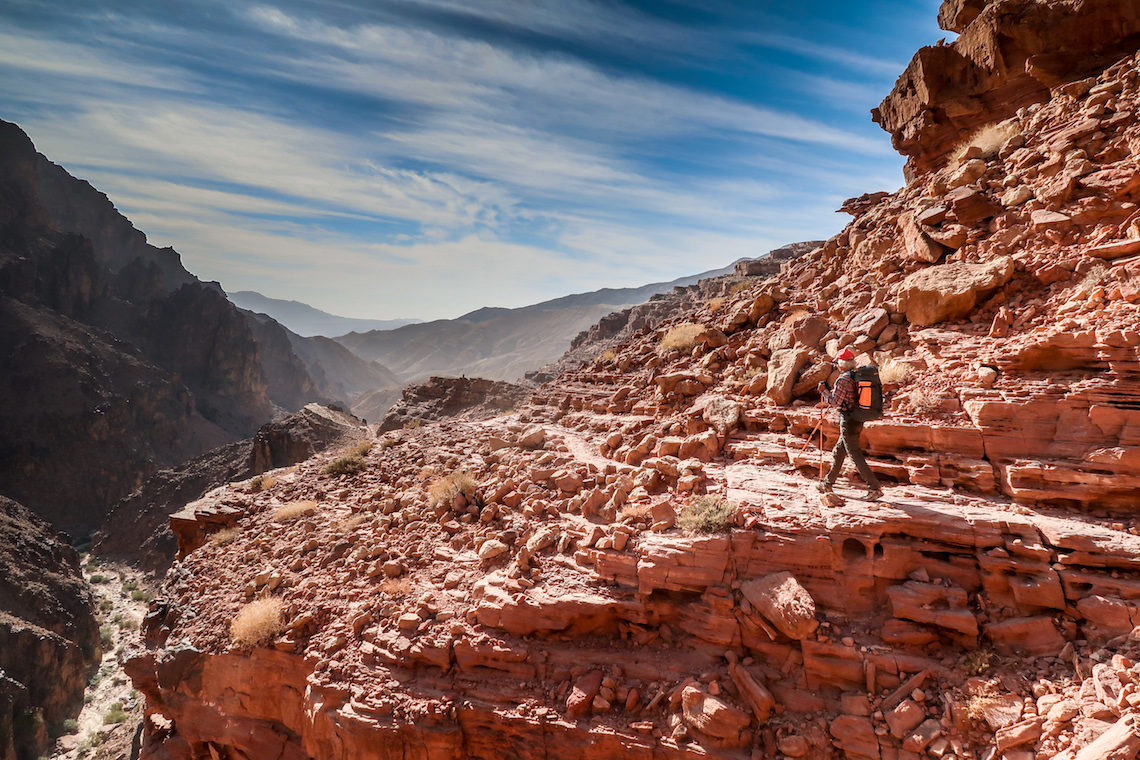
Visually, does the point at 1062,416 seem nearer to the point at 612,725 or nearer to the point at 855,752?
the point at 855,752

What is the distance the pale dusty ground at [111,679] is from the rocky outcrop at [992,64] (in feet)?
89.4

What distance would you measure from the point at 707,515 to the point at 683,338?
633 centimetres

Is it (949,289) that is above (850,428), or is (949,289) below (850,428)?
above

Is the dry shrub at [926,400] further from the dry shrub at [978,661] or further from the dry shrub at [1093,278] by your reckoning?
the dry shrub at [978,661]

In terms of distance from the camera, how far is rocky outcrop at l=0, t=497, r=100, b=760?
59.2 feet

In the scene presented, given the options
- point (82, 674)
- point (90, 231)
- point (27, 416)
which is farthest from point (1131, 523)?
point (90, 231)

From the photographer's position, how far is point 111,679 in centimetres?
2297

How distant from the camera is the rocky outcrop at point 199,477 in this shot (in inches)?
1264

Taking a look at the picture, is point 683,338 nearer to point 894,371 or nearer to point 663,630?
point 894,371

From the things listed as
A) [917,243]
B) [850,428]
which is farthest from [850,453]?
[917,243]

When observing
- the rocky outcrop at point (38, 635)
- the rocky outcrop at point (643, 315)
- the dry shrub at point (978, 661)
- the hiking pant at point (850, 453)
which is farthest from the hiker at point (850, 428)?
the rocky outcrop at point (38, 635)

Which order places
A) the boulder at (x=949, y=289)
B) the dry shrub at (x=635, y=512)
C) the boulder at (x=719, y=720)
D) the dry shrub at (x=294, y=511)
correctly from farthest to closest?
the dry shrub at (x=294, y=511) < the boulder at (x=949, y=289) < the dry shrub at (x=635, y=512) < the boulder at (x=719, y=720)

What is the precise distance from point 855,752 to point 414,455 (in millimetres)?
9645

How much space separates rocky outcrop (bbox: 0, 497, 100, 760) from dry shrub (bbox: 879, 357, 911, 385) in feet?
90.6
